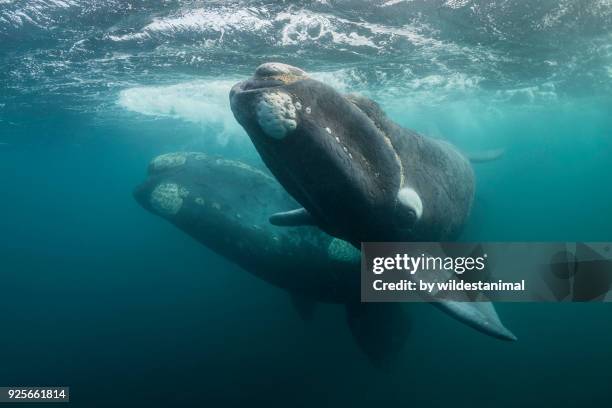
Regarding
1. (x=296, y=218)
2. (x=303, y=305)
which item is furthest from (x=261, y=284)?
(x=296, y=218)

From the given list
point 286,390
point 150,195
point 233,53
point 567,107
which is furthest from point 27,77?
point 567,107

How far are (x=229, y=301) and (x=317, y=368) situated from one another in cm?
739

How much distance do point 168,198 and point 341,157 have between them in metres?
8.41

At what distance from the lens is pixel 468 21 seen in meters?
13.3

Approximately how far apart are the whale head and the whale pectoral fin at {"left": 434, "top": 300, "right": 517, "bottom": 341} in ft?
5.05

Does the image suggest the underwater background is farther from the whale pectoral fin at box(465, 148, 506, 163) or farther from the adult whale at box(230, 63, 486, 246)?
the adult whale at box(230, 63, 486, 246)

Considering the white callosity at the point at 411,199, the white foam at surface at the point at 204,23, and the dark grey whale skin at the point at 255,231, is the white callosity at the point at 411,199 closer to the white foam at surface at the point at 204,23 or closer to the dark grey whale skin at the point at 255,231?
the dark grey whale skin at the point at 255,231

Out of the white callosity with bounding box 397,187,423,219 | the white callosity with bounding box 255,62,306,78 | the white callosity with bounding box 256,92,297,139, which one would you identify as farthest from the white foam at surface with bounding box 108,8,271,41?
the white callosity with bounding box 256,92,297,139

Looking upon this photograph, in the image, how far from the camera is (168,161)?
39.8ft

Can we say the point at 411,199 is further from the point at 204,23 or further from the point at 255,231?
the point at 204,23

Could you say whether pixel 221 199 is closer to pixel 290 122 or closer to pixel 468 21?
pixel 290 122

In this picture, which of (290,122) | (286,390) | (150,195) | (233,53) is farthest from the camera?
(233,53)

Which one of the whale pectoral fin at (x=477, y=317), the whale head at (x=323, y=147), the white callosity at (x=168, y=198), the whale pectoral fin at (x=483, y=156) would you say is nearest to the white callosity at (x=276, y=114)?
the whale head at (x=323, y=147)

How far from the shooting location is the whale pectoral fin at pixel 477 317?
4938 millimetres
